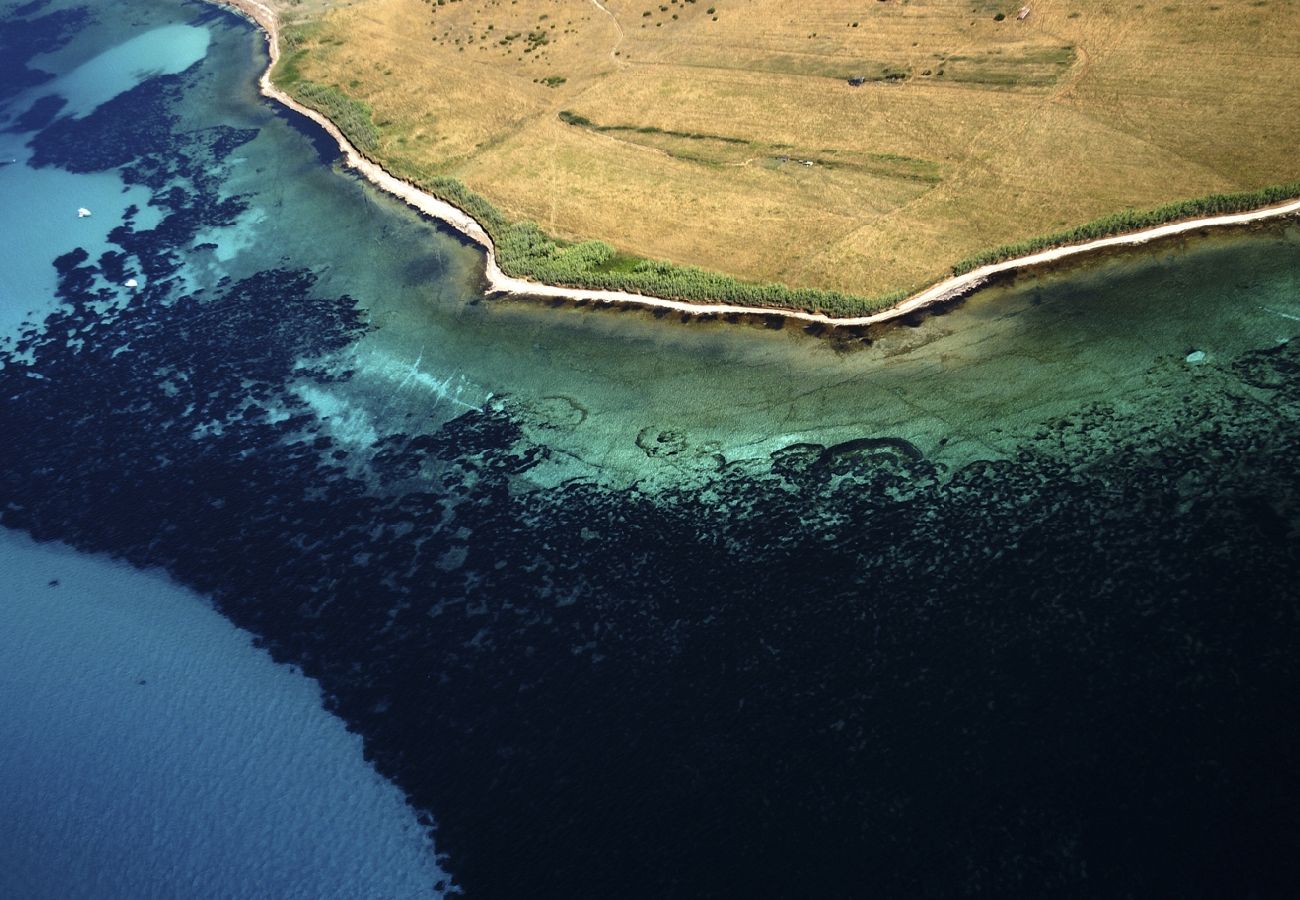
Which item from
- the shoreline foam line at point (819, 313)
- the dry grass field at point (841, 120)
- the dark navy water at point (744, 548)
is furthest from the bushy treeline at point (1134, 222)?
the dark navy water at point (744, 548)

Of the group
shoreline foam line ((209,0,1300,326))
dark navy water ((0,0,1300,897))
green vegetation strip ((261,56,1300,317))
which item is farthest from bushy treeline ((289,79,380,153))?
dark navy water ((0,0,1300,897))

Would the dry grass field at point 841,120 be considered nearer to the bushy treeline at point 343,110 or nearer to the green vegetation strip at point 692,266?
the bushy treeline at point 343,110

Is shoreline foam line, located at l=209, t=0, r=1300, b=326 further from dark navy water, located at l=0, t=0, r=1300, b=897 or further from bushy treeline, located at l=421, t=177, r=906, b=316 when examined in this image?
dark navy water, located at l=0, t=0, r=1300, b=897

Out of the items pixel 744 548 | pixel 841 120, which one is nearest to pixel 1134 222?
pixel 841 120

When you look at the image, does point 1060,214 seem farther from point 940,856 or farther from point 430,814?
point 430,814

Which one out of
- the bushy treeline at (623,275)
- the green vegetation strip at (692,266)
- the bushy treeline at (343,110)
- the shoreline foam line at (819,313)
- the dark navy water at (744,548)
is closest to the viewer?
the dark navy water at (744,548)
